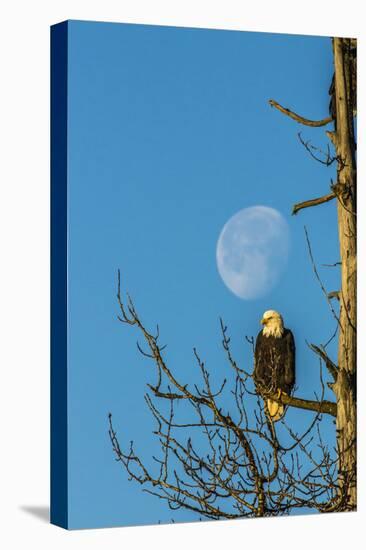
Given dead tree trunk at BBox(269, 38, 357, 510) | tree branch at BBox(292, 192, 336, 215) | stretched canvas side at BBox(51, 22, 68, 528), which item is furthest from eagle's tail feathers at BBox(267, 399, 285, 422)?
stretched canvas side at BBox(51, 22, 68, 528)

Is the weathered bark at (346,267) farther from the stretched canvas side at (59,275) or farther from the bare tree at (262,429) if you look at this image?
the stretched canvas side at (59,275)

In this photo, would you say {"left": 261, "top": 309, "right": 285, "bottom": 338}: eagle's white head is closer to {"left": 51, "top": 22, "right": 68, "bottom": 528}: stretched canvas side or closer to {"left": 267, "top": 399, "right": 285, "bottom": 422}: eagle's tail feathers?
{"left": 267, "top": 399, "right": 285, "bottom": 422}: eagle's tail feathers

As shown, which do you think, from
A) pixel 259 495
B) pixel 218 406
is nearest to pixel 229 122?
pixel 218 406

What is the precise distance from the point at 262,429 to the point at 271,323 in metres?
0.56

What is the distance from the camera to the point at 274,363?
802cm

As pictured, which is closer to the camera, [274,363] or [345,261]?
[274,363]

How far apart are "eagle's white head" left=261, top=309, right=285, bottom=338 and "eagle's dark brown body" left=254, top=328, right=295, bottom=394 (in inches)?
0.9

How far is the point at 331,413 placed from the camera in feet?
26.8

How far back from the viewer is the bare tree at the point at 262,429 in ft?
25.2

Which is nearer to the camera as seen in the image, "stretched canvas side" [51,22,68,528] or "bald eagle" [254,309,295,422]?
"stretched canvas side" [51,22,68,528]

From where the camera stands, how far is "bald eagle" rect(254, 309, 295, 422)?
26.2ft

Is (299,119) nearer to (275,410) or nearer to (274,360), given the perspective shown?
(274,360)

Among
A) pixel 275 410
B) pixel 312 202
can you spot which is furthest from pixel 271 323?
pixel 312 202

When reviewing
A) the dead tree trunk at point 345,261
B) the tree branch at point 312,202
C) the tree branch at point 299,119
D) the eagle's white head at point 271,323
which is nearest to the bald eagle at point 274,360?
the eagle's white head at point 271,323
